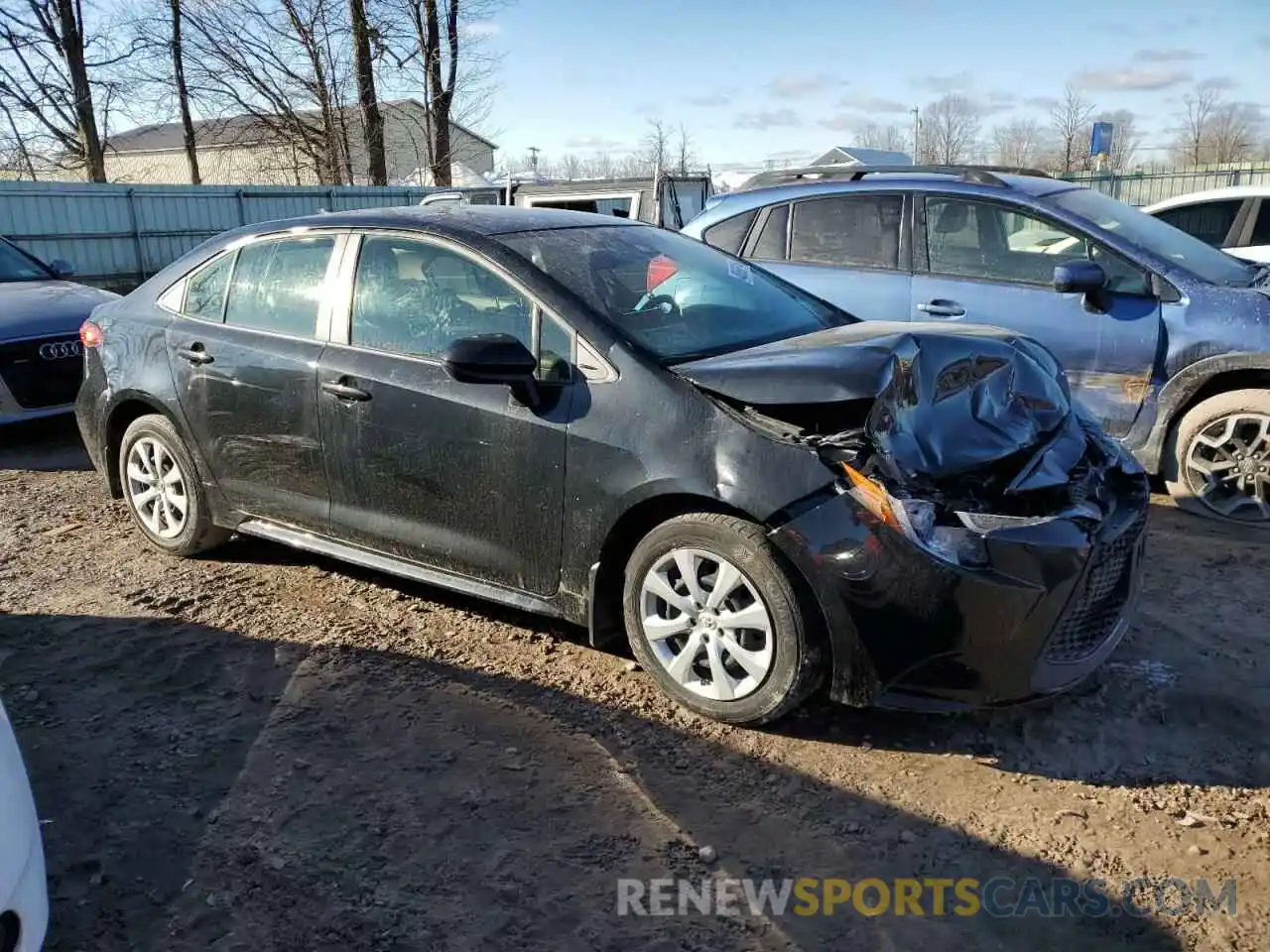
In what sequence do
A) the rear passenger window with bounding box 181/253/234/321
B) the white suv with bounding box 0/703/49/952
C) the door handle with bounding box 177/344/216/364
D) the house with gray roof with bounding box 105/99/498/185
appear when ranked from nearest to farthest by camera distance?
the white suv with bounding box 0/703/49/952, the door handle with bounding box 177/344/216/364, the rear passenger window with bounding box 181/253/234/321, the house with gray roof with bounding box 105/99/498/185

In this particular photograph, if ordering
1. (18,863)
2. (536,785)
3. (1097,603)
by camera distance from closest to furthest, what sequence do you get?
(18,863) → (536,785) → (1097,603)

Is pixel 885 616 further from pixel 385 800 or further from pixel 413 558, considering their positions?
pixel 413 558

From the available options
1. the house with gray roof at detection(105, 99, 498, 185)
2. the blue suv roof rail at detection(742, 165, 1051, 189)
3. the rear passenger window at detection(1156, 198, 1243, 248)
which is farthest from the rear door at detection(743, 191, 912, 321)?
the house with gray roof at detection(105, 99, 498, 185)

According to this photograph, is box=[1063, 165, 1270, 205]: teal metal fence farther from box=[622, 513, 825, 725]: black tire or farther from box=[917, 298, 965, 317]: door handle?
box=[622, 513, 825, 725]: black tire

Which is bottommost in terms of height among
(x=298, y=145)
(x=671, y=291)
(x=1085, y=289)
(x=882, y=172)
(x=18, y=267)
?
(x=1085, y=289)

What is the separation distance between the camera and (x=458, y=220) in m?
4.04

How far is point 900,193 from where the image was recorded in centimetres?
602

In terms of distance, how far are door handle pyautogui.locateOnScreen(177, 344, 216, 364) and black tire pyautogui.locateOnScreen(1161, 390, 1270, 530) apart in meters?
4.82

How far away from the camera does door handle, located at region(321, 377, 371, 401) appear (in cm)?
389

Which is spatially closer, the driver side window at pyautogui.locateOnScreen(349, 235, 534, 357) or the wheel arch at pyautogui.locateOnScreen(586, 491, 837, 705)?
the wheel arch at pyautogui.locateOnScreen(586, 491, 837, 705)

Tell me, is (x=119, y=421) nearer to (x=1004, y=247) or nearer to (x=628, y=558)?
(x=628, y=558)

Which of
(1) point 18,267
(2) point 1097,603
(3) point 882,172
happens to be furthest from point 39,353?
(2) point 1097,603

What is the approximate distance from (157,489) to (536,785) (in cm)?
291


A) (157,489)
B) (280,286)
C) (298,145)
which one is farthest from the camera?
(298,145)
